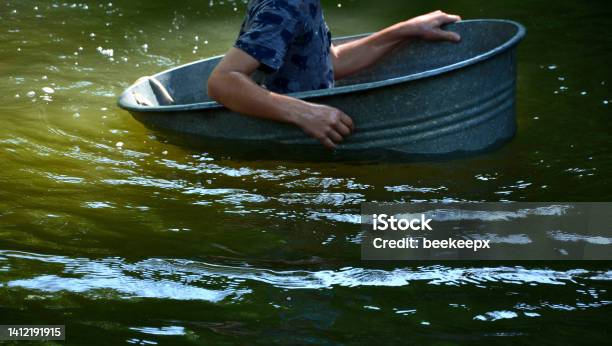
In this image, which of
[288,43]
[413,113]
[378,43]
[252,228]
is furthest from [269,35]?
[378,43]

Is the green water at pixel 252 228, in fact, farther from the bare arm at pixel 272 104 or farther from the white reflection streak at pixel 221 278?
the bare arm at pixel 272 104

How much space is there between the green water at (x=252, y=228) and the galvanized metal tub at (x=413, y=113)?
10 centimetres

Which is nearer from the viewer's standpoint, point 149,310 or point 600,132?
point 149,310

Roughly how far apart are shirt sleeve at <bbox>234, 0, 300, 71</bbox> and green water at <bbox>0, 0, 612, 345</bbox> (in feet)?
1.65

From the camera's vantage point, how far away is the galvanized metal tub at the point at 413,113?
12.2 feet

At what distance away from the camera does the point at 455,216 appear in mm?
3447

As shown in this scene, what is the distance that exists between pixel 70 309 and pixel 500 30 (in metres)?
2.58

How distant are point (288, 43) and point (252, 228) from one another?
826mm

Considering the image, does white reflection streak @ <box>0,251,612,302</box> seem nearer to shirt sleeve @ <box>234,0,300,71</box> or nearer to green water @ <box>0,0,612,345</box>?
green water @ <box>0,0,612,345</box>

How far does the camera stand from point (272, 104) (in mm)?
3770

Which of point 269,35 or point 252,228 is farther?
point 269,35

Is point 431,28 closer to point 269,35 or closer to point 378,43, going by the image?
point 378,43

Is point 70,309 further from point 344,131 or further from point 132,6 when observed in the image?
point 132,6

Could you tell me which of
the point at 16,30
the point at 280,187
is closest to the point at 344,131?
the point at 280,187
